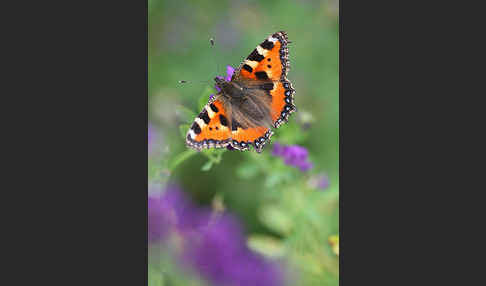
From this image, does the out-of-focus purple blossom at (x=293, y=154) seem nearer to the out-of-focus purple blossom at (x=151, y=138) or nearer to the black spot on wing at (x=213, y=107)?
the black spot on wing at (x=213, y=107)

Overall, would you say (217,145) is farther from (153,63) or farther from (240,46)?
(240,46)

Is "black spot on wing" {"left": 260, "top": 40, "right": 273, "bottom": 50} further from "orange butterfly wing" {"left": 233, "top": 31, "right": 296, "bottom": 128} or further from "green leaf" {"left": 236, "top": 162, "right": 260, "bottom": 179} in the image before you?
"green leaf" {"left": 236, "top": 162, "right": 260, "bottom": 179}

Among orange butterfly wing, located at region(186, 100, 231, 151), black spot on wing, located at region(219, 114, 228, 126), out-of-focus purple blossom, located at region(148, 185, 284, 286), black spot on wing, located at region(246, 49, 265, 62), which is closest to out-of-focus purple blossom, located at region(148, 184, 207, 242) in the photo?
out-of-focus purple blossom, located at region(148, 185, 284, 286)

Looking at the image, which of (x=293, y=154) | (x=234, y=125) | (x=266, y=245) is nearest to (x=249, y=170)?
(x=293, y=154)

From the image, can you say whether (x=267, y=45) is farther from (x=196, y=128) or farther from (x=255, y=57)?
(x=196, y=128)

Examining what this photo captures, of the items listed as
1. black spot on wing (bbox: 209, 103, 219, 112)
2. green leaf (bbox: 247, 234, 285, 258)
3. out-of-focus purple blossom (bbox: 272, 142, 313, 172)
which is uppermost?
black spot on wing (bbox: 209, 103, 219, 112)

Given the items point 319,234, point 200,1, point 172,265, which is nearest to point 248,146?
point 172,265
